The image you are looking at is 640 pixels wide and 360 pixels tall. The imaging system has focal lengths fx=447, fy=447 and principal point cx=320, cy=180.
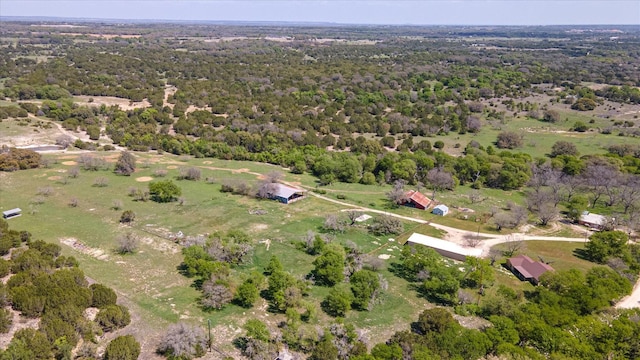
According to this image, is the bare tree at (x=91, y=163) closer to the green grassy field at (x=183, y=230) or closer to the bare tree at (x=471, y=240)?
the green grassy field at (x=183, y=230)

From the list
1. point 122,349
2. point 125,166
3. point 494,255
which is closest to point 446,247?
point 494,255

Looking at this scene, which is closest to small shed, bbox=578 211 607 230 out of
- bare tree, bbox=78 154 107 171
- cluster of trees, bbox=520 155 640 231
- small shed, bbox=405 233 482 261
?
cluster of trees, bbox=520 155 640 231

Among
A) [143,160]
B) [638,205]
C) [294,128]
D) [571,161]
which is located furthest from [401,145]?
[143,160]

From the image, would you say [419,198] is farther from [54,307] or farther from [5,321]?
[5,321]

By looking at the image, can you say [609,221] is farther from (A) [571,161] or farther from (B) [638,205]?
(A) [571,161]

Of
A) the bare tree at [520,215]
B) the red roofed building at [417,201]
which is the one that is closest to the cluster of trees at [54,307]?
the red roofed building at [417,201]

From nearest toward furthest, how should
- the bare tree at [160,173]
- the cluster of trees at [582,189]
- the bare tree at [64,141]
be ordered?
the cluster of trees at [582,189], the bare tree at [160,173], the bare tree at [64,141]
